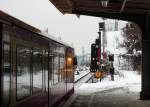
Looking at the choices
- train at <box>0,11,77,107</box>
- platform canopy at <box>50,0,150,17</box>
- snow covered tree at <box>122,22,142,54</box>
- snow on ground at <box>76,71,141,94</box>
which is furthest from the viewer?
snow covered tree at <box>122,22,142,54</box>

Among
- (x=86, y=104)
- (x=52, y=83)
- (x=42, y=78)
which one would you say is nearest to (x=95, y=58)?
(x=86, y=104)

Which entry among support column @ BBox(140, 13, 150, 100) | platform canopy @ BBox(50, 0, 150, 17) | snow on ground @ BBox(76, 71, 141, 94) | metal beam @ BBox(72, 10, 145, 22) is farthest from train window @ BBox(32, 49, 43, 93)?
snow on ground @ BBox(76, 71, 141, 94)

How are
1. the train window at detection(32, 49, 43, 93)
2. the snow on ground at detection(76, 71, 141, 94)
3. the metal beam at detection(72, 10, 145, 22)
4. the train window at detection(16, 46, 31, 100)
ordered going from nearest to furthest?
the train window at detection(16, 46, 31, 100) < the train window at detection(32, 49, 43, 93) < the metal beam at detection(72, 10, 145, 22) < the snow on ground at detection(76, 71, 141, 94)

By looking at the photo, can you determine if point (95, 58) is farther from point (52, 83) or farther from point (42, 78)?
point (42, 78)

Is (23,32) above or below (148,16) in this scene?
below

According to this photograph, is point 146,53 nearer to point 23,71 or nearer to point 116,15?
point 116,15

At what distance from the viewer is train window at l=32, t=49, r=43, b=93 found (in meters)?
11.5

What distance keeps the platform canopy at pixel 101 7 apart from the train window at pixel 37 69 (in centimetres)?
696

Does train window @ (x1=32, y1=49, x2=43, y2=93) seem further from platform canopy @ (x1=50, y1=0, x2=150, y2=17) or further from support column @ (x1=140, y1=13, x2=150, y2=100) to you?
support column @ (x1=140, y1=13, x2=150, y2=100)

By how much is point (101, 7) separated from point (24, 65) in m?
12.9

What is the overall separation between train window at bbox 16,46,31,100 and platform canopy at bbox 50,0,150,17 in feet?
Result: 28.7

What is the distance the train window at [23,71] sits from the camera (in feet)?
31.5

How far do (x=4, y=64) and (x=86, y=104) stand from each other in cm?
1220

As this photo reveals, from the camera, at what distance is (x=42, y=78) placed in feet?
42.5
